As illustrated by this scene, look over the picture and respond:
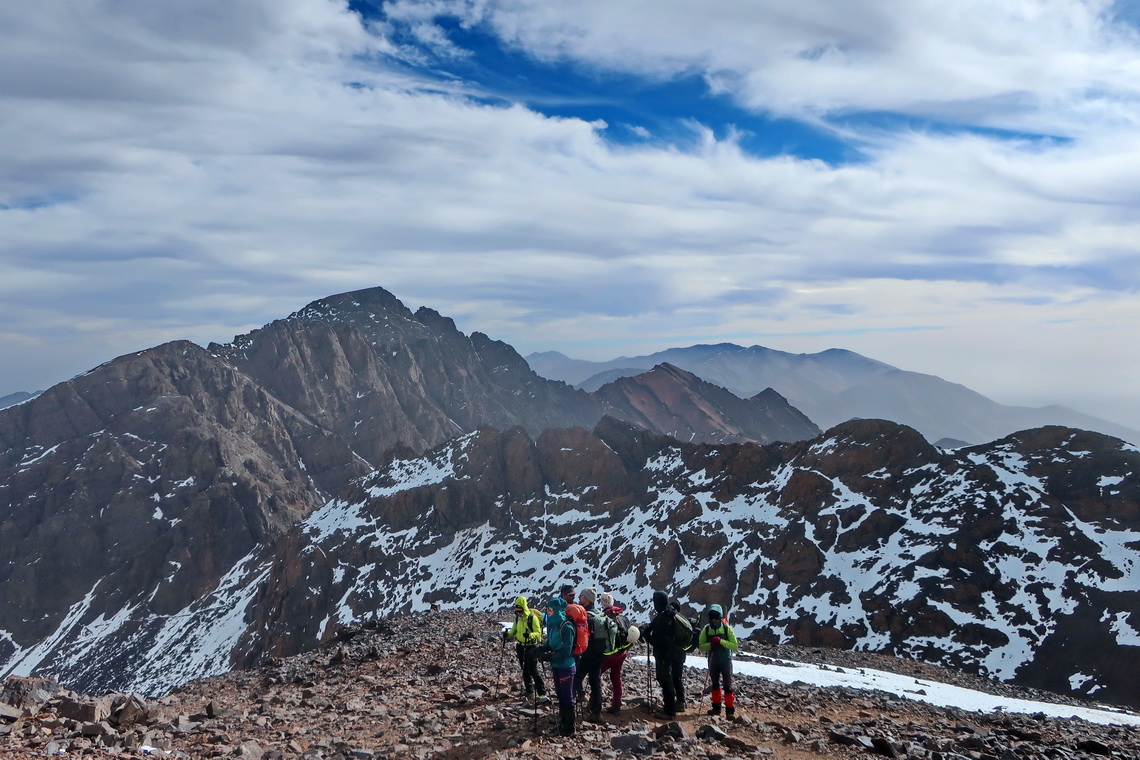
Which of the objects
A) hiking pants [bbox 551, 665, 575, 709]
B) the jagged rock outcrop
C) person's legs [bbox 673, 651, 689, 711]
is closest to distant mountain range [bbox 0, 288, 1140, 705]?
the jagged rock outcrop

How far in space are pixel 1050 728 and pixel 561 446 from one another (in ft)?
380

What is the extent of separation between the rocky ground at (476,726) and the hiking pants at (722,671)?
0.74 m

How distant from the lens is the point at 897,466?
282ft

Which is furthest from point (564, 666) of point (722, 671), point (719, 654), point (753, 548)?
point (753, 548)

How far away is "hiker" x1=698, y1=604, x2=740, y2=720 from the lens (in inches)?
593

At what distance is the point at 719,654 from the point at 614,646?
225cm

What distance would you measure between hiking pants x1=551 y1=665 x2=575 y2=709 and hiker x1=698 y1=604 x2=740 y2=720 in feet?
10.8

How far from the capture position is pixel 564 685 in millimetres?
13570

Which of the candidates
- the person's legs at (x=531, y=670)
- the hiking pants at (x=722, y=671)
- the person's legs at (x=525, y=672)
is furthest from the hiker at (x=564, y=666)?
the hiking pants at (x=722, y=671)

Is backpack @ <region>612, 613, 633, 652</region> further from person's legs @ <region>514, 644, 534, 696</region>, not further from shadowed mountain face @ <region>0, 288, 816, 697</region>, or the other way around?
shadowed mountain face @ <region>0, 288, 816, 697</region>

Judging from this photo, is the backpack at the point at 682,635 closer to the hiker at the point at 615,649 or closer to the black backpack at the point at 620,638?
the hiker at the point at 615,649

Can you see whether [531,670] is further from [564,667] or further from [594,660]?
[564,667]

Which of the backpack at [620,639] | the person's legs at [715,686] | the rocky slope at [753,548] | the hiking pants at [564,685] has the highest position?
the backpack at [620,639]

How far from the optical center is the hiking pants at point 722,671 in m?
15.1
